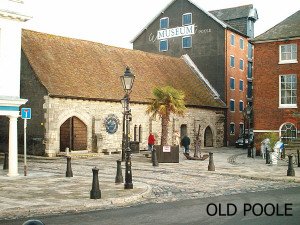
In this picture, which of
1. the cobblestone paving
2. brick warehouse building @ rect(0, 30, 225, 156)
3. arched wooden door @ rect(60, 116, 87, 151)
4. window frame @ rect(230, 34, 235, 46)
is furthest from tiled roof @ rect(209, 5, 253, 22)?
the cobblestone paving

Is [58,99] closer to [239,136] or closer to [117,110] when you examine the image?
[117,110]

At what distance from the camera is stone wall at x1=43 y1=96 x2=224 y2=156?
2781cm

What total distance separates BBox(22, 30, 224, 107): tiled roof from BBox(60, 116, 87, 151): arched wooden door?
2053 millimetres

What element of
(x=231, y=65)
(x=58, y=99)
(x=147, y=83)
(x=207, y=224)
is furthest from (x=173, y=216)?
(x=231, y=65)

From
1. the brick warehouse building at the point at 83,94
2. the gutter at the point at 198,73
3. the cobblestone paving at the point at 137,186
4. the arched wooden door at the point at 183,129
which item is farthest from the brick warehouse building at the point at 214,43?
the cobblestone paving at the point at 137,186

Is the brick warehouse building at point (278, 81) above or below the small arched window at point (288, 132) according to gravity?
above

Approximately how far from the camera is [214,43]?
42688 millimetres

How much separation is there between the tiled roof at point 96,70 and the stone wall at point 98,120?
0.70 meters

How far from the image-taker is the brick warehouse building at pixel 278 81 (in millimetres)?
28734

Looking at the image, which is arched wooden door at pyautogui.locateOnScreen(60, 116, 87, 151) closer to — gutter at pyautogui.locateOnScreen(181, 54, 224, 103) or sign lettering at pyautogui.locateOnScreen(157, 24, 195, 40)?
gutter at pyautogui.locateOnScreen(181, 54, 224, 103)

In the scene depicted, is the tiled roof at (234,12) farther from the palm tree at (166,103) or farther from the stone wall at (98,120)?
the palm tree at (166,103)

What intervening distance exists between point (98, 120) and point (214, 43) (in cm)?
1774

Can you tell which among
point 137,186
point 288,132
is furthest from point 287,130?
point 137,186

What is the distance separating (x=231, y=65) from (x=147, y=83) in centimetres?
1211
